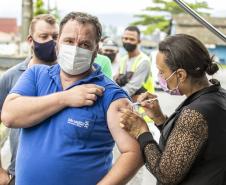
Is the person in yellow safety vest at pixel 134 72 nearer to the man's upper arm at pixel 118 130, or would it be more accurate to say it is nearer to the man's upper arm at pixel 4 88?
the man's upper arm at pixel 4 88

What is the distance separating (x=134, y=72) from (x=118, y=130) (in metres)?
3.31

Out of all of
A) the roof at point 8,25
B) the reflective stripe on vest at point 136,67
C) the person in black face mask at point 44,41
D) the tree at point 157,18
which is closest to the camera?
the person in black face mask at point 44,41

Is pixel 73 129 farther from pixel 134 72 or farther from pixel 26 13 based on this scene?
pixel 26 13

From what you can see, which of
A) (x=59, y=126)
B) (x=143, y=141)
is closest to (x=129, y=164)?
(x=143, y=141)

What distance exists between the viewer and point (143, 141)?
2.34 meters

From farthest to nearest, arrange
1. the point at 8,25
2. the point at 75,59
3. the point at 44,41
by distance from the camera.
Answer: the point at 8,25, the point at 44,41, the point at 75,59

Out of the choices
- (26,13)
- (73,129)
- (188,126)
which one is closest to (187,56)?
(188,126)

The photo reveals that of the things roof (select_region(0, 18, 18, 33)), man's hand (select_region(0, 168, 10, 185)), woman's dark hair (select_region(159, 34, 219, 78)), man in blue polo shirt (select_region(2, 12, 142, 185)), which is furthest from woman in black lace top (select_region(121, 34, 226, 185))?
roof (select_region(0, 18, 18, 33))

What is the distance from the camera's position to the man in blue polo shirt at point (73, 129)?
7.38 ft

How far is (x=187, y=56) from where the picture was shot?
2428 millimetres

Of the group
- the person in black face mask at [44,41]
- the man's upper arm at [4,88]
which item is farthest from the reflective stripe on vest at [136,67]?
the man's upper arm at [4,88]

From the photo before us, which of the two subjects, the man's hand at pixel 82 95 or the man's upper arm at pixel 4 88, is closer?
the man's hand at pixel 82 95

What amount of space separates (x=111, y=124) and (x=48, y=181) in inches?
17.3

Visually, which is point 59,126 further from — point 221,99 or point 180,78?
point 221,99
